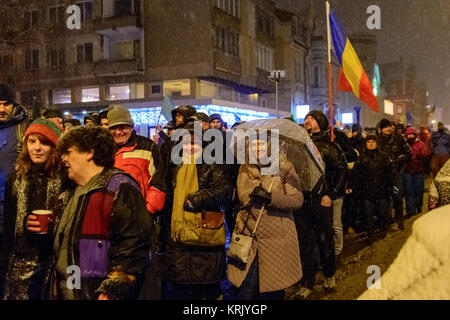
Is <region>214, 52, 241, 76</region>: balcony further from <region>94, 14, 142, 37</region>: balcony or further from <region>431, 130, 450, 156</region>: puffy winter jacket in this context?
<region>431, 130, 450, 156</region>: puffy winter jacket

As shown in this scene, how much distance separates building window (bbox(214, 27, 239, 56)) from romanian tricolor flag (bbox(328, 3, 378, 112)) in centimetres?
2091

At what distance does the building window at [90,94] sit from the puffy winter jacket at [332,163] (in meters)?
29.2

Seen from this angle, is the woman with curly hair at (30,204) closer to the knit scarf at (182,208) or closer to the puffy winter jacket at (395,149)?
the knit scarf at (182,208)

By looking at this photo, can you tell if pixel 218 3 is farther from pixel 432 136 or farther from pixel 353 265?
pixel 353 265

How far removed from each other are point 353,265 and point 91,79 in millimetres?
29192

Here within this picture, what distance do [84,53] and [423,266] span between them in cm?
3433

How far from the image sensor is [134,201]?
8.88 feet

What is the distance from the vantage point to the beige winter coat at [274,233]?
3.84m

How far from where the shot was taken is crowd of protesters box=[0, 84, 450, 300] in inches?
104

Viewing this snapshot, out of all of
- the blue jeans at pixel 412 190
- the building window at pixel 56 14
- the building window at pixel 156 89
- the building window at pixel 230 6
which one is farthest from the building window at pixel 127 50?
the blue jeans at pixel 412 190

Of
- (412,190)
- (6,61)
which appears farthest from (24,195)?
(6,61)

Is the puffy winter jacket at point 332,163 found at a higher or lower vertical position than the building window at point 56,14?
lower

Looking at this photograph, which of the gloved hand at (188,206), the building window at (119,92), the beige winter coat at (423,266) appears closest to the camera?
the beige winter coat at (423,266)

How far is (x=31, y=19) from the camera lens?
112 ft
